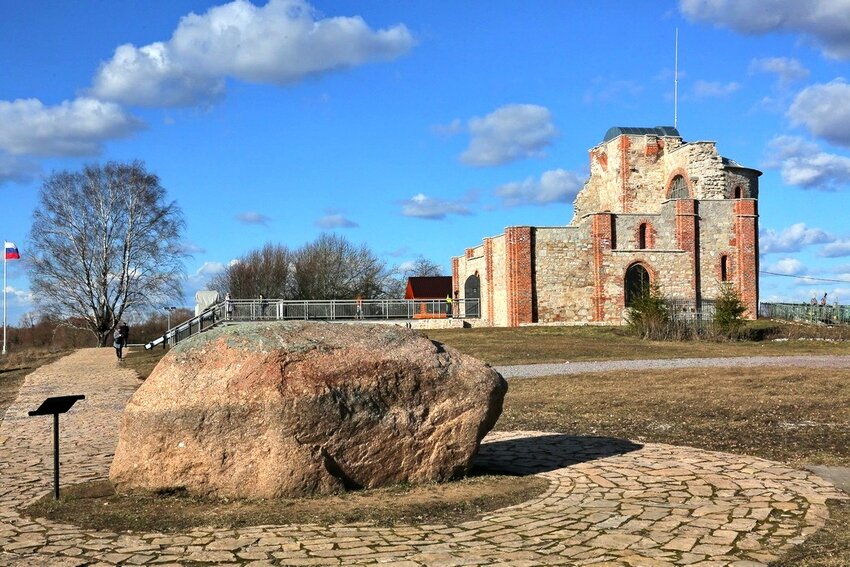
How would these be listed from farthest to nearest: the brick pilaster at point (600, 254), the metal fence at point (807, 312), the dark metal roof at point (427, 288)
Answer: the dark metal roof at point (427, 288)
the metal fence at point (807, 312)
the brick pilaster at point (600, 254)

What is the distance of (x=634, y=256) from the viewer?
129 feet

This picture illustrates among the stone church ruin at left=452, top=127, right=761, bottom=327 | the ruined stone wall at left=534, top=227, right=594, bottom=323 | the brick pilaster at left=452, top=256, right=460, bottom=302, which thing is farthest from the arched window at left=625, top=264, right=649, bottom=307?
the brick pilaster at left=452, top=256, right=460, bottom=302

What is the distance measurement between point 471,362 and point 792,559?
3.20 metres

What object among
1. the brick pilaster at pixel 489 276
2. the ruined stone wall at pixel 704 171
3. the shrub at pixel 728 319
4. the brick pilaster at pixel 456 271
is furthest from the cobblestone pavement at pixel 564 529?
the brick pilaster at pixel 456 271

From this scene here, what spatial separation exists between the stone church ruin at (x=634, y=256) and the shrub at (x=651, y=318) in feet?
25.4

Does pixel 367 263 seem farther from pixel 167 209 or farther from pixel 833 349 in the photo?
pixel 833 349

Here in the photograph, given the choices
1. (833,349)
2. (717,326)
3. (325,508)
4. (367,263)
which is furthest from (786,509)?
(367,263)

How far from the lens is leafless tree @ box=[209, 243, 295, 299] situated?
63.8 meters

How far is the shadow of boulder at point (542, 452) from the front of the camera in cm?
787

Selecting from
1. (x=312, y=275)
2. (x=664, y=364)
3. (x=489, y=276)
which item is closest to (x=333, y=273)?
(x=312, y=275)

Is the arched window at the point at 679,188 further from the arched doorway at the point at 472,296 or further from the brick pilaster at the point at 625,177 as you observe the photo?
the arched doorway at the point at 472,296

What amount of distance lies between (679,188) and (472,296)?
524 inches

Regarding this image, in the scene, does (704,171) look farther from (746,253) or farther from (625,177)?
(746,253)

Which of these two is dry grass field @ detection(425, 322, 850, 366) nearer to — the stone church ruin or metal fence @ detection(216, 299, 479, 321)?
the stone church ruin
